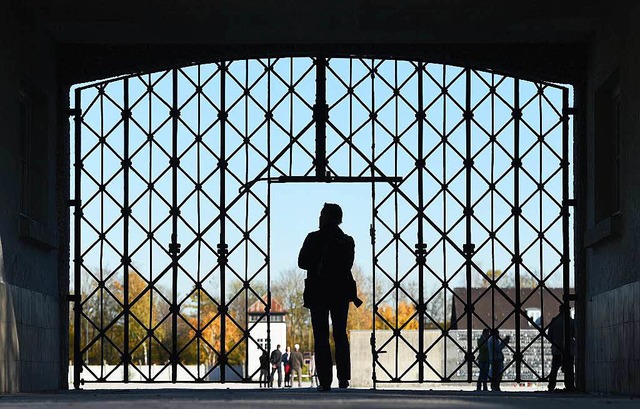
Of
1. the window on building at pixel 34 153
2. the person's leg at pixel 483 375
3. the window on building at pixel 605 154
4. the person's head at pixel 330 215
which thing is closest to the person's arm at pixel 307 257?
the person's head at pixel 330 215

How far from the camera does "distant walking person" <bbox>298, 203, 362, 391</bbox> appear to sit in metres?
9.19

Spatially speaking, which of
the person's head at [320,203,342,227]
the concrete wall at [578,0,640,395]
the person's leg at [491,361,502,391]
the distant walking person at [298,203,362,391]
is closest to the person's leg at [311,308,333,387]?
the distant walking person at [298,203,362,391]

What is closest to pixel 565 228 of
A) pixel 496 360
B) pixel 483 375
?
pixel 496 360

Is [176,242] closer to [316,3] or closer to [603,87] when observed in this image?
[316,3]

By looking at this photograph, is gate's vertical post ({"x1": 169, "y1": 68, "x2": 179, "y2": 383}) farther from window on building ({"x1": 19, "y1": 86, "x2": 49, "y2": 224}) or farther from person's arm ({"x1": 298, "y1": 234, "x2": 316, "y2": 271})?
person's arm ({"x1": 298, "y1": 234, "x2": 316, "y2": 271})

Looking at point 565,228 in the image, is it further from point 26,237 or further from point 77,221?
point 26,237

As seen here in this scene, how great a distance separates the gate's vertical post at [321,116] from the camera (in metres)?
12.6

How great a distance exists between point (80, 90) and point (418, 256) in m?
3.60

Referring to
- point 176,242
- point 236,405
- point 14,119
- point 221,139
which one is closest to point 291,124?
point 221,139

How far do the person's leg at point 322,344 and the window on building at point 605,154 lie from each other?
3.37m

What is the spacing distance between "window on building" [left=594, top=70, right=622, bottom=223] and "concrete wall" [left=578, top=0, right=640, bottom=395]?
9cm

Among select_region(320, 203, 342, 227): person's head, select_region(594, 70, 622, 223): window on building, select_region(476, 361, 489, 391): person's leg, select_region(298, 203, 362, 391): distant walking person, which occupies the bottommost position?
select_region(476, 361, 489, 391): person's leg

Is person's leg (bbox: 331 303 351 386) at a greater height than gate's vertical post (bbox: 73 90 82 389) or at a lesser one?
lesser

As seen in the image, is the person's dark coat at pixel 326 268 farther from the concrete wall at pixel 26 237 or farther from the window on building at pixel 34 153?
the window on building at pixel 34 153
